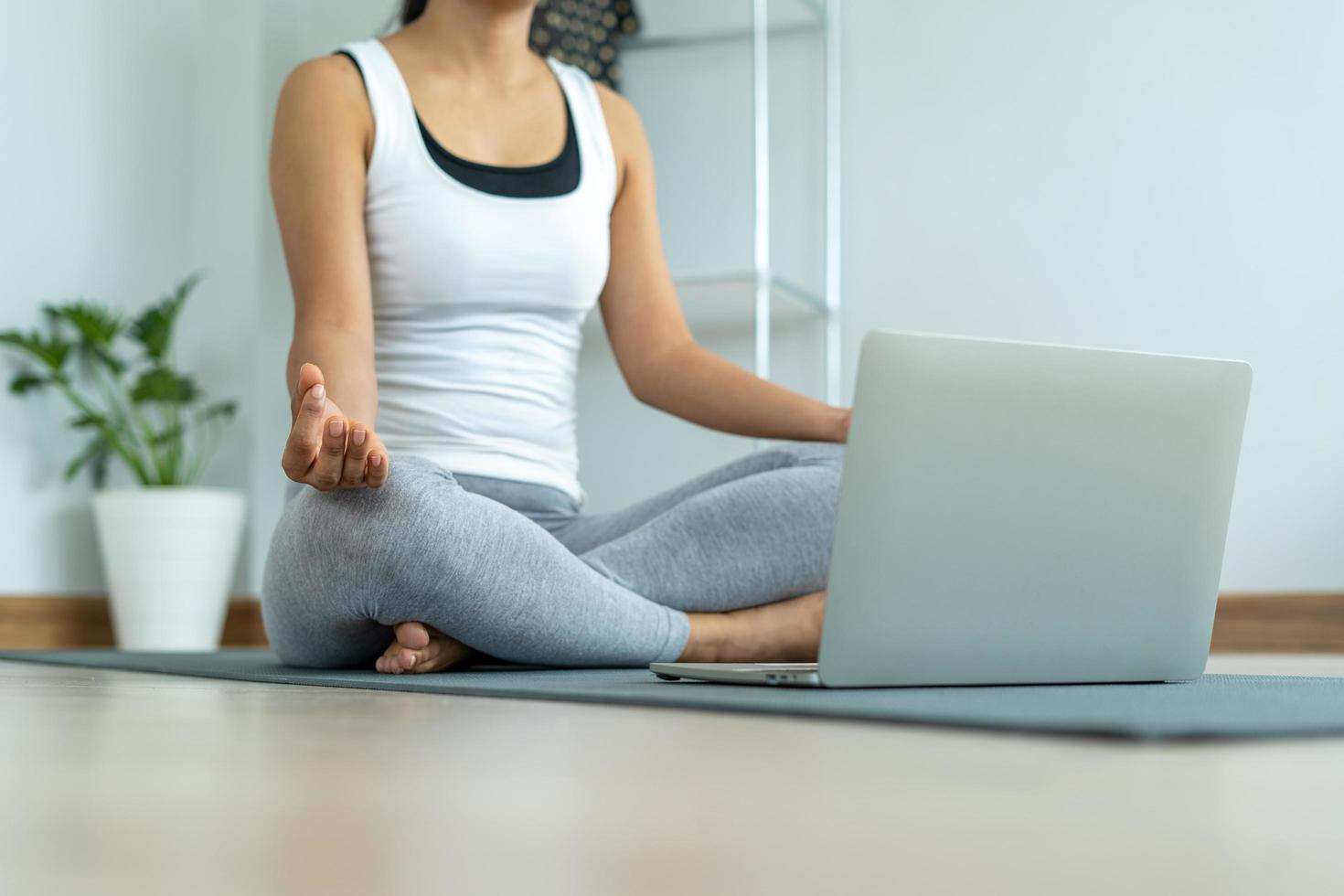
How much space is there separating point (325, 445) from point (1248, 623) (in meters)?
2.09

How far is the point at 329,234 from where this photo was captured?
1.41 meters

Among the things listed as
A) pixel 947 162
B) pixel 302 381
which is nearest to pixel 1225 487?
pixel 302 381

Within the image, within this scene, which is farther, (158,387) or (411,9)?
(158,387)

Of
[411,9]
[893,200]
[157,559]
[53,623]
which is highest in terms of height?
[411,9]

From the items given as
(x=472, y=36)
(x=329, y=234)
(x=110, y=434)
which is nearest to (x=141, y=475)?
(x=110, y=434)

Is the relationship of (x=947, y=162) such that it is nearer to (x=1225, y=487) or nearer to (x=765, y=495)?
(x=765, y=495)

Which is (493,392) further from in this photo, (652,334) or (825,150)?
(825,150)

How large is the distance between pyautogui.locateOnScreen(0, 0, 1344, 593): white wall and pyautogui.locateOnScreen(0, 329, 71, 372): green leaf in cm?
6

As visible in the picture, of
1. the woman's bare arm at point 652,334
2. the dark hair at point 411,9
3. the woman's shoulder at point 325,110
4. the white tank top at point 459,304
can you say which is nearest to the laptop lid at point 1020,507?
the woman's bare arm at point 652,334

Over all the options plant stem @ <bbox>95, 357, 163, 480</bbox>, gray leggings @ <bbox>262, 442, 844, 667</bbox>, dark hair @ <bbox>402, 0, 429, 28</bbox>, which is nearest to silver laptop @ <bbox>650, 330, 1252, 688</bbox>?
gray leggings @ <bbox>262, 442, 844, 667</bbox>

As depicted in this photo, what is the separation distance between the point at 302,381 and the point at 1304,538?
7.09 feet

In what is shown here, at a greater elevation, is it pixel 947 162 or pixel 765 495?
pixel 947 162

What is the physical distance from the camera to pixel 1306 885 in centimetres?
34

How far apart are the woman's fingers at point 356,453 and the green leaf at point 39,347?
1754 millimetres
